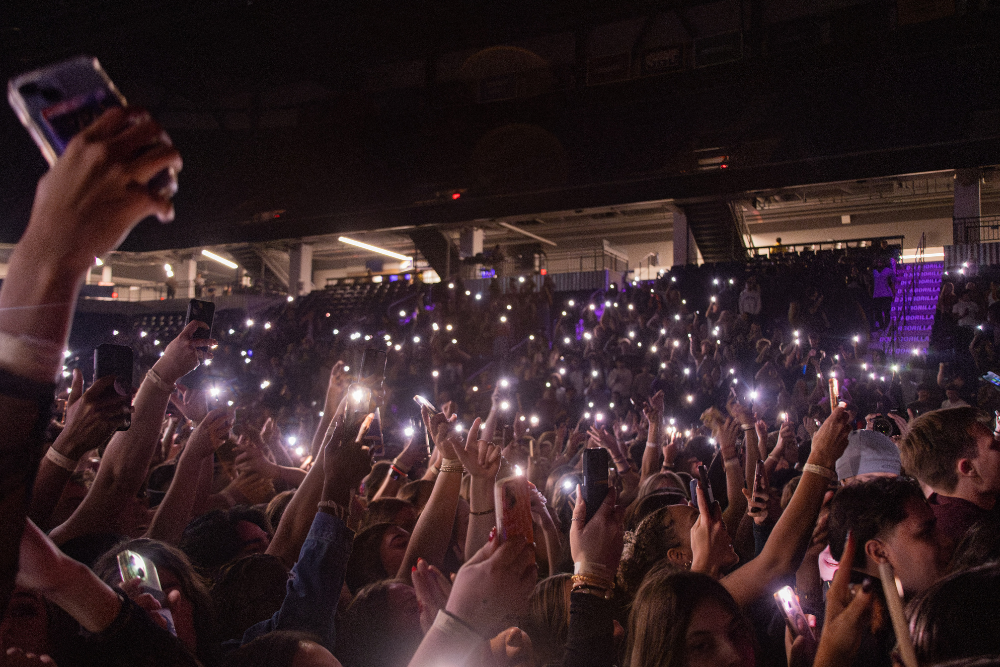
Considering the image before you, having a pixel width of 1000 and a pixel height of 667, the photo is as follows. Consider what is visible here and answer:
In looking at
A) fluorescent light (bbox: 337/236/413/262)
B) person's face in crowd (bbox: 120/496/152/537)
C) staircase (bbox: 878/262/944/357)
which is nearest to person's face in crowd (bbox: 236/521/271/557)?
person's face in crowd (bbox: 120/496/152/537)

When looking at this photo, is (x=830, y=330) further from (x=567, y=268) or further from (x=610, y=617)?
(x=567, y=268)

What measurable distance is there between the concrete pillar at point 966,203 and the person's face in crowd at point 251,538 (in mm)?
16502

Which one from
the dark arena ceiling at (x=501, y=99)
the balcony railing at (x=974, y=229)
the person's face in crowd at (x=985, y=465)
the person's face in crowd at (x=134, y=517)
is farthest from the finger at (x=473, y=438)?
the dark arena ceiling at (x=501, y=99)

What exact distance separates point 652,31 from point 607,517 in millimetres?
22103

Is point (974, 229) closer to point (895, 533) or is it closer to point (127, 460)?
point (895, 533)

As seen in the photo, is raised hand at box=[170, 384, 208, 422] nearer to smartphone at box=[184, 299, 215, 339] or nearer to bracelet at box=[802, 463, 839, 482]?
smartphone at box=[184, 299, 215, 339]

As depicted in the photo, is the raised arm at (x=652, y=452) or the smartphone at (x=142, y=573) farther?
the raised arm at (x=652, y=452)

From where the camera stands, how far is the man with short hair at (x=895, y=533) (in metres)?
1.96

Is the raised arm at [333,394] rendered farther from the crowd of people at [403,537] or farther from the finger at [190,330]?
the finger at [190,330]

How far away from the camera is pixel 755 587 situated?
217cm

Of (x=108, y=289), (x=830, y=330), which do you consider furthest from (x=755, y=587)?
(x=108, y=289)

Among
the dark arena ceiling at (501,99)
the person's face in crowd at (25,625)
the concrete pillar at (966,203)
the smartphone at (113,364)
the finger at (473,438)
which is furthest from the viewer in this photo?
the dark arena ceiling at (501,99)

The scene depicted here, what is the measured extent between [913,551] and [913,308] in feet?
39.2

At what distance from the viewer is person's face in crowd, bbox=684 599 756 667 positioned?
1676 mm
